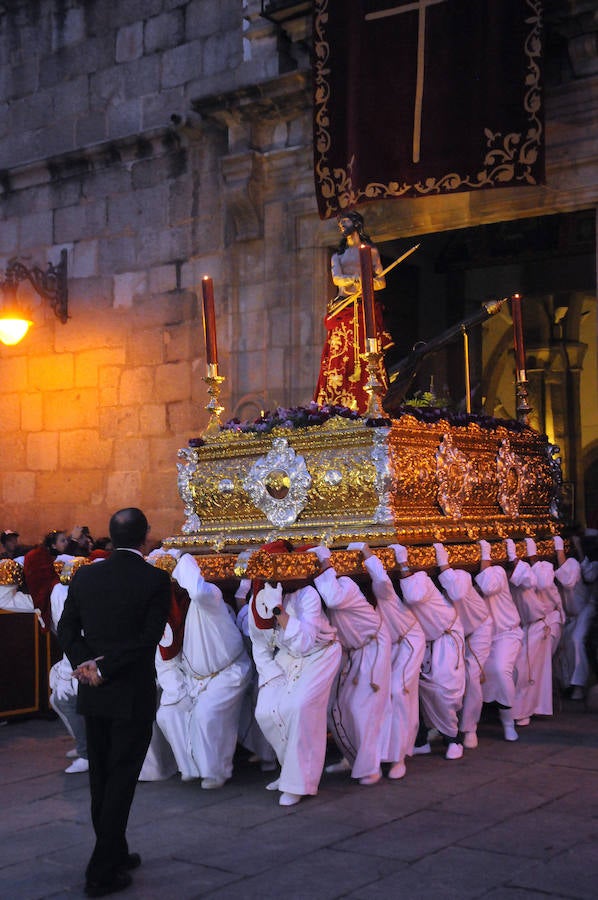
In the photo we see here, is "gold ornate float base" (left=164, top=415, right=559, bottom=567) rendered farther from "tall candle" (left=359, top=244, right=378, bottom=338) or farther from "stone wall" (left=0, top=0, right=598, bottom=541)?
"stone wall" (left=0, top=0, right=598, bottom=541)

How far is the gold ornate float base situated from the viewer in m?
6.92

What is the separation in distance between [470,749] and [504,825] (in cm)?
186

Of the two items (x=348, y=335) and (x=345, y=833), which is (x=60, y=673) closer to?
(x=345, y=833)

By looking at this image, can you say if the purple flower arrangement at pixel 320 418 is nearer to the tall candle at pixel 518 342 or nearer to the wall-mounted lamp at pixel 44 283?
the tall candle at pixel 518 342

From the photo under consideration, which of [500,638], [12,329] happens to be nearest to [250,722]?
[500,638]

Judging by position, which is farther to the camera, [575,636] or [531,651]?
[575,636]

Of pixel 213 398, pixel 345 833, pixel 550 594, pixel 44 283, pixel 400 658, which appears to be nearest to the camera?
pixel 345 833

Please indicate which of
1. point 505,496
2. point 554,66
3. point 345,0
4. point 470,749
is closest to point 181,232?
point 345,0

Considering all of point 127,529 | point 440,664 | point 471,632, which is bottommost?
point 440,664

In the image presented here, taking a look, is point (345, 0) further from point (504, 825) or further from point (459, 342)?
point (504, 825)

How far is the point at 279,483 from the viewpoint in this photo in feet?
24.3

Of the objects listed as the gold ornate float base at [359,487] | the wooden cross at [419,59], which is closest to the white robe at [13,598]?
the gold ornate float base at [359,487]

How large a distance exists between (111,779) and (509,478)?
183 inches

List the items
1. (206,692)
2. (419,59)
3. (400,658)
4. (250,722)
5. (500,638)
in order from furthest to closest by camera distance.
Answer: (419,59), (500,638), (250,722), (400,658), (206,692)
